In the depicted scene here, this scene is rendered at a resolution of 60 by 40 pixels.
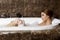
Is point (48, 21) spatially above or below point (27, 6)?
below

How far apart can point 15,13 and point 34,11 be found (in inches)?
18.0

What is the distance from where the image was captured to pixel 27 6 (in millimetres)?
3785

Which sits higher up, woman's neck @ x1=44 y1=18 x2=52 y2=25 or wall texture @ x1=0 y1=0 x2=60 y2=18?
wall texture @ x1=0 y1=0 x2=60 y2=18

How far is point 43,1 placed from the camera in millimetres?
3809

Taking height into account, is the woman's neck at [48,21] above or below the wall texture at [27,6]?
below

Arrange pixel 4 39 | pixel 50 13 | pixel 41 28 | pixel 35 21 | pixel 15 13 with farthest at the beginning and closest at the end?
pixel 15 13
pixel 35 21
pixel 50 13
pixel 41 28
pixel 4 39

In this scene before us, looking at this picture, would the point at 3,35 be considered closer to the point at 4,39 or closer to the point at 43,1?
the point at 4,39

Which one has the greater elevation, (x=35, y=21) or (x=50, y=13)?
(x=50, y=13)

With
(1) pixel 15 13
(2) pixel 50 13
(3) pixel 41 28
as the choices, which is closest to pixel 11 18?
(1) pixel 15 13

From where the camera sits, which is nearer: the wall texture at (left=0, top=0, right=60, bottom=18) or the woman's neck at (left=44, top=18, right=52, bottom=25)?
the woman's neck at (left=44, top=18, right=52, bottom=25)

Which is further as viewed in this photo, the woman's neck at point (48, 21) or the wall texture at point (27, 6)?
the wall texture at point (27, 6)

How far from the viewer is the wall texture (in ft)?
12.3

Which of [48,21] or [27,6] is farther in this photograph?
[27,6]

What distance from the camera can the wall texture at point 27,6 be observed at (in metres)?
3.76
